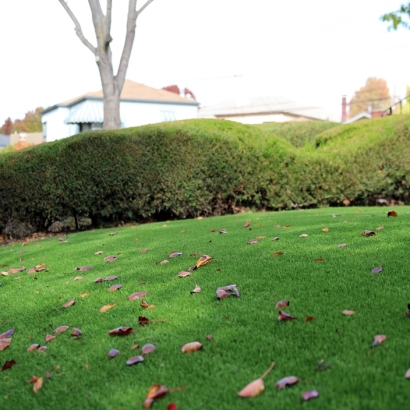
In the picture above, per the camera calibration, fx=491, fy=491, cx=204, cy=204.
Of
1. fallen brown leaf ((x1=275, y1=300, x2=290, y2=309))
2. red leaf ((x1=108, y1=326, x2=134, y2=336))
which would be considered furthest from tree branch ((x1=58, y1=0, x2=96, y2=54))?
fallen brown leaf ((x1=275, y1=300, x2=290, y2=309))

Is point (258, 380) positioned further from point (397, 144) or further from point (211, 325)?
point (397, 144)

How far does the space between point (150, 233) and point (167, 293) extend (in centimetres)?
341

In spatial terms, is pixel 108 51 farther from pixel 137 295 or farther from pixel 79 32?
pixel 137 295

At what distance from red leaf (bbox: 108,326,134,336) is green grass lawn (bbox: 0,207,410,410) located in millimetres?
38

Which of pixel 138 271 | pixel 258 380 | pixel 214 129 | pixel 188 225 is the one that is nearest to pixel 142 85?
pixel 214 129

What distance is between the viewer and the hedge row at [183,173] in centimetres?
907

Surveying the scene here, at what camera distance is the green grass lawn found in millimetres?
2117

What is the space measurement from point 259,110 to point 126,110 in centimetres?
1732

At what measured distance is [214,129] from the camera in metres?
9.60

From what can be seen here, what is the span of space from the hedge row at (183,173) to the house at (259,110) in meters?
33.6

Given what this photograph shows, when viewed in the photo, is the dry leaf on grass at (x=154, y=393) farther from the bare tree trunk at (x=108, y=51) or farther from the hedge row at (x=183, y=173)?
the bare tree trunk at (x=108, y=51)

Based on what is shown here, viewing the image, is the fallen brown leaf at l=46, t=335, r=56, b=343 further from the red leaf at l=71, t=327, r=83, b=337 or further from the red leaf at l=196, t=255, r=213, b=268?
the red leaf at l=196, t=255, r=213, b=268

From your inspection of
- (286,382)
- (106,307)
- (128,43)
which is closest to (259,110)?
(128,43)

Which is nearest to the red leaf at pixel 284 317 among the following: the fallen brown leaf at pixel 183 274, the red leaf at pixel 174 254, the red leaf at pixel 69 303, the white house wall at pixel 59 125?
the fallen brown leaf at pixel 183 274
